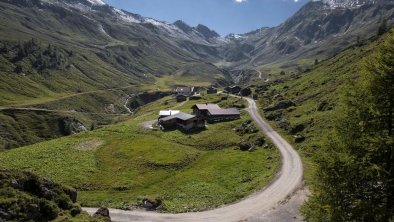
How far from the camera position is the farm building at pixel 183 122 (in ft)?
410

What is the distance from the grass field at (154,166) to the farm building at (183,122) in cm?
703

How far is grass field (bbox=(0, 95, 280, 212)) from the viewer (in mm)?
66875

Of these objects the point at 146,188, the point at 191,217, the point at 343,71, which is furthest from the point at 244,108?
the point at 191,217

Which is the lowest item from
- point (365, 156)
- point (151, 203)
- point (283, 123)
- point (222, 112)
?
point (151, 203)

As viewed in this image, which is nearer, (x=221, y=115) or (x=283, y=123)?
(x=283, y=123)

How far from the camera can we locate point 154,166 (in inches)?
3386

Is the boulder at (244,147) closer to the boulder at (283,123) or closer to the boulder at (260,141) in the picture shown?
the boulder at (260,141)

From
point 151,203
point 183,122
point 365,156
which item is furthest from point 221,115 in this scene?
point 365,156

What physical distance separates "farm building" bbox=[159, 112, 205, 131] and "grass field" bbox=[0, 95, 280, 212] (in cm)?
703

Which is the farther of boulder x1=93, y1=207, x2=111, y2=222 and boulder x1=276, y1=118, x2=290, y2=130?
boulder x1=276, y1=118, x2=290, y2=130

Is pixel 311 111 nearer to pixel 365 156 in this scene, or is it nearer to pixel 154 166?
pixel 154 166

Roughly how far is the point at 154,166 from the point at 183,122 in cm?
4132

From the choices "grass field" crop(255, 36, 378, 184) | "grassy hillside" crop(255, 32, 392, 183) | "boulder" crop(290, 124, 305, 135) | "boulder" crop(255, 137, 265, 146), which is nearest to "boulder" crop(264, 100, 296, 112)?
"grassy hillside" crop(255, 32, 392, 183)

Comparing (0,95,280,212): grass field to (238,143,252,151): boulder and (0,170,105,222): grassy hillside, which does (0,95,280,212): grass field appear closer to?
(238,143,252,151): boulder
